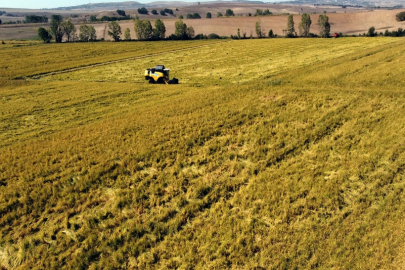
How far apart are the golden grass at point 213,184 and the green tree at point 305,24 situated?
3353 inches

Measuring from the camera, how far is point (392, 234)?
9070mm

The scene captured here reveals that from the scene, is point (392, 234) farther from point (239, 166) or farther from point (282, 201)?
point (239, 166)

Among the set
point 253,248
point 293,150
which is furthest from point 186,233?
point 293,150

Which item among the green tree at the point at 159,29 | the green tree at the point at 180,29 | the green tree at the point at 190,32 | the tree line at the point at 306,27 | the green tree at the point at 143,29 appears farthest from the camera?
the green tree at the point at 190,32

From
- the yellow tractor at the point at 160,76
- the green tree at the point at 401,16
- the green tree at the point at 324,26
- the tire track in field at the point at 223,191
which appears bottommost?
the tire track in field at the point at 223,191

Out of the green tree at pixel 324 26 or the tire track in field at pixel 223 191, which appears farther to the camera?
the green tree at pixel 324 26

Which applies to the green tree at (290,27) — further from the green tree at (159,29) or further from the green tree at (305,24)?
the green tree at (159,29)

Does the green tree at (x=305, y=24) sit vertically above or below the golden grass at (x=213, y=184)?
above

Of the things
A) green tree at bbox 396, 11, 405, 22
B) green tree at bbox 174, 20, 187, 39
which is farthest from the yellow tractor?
green tree at bbox 396, 11, 405, 22

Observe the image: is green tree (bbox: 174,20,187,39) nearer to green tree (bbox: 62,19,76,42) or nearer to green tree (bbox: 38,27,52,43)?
green tree (bbox: 62,19,76,42)

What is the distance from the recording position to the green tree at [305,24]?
322 ft

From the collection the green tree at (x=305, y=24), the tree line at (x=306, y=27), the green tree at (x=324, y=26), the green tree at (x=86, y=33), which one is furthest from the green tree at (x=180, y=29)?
the green tree at (x=324, y=26)

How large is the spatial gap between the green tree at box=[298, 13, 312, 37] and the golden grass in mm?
85173

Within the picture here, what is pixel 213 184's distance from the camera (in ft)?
40.7
